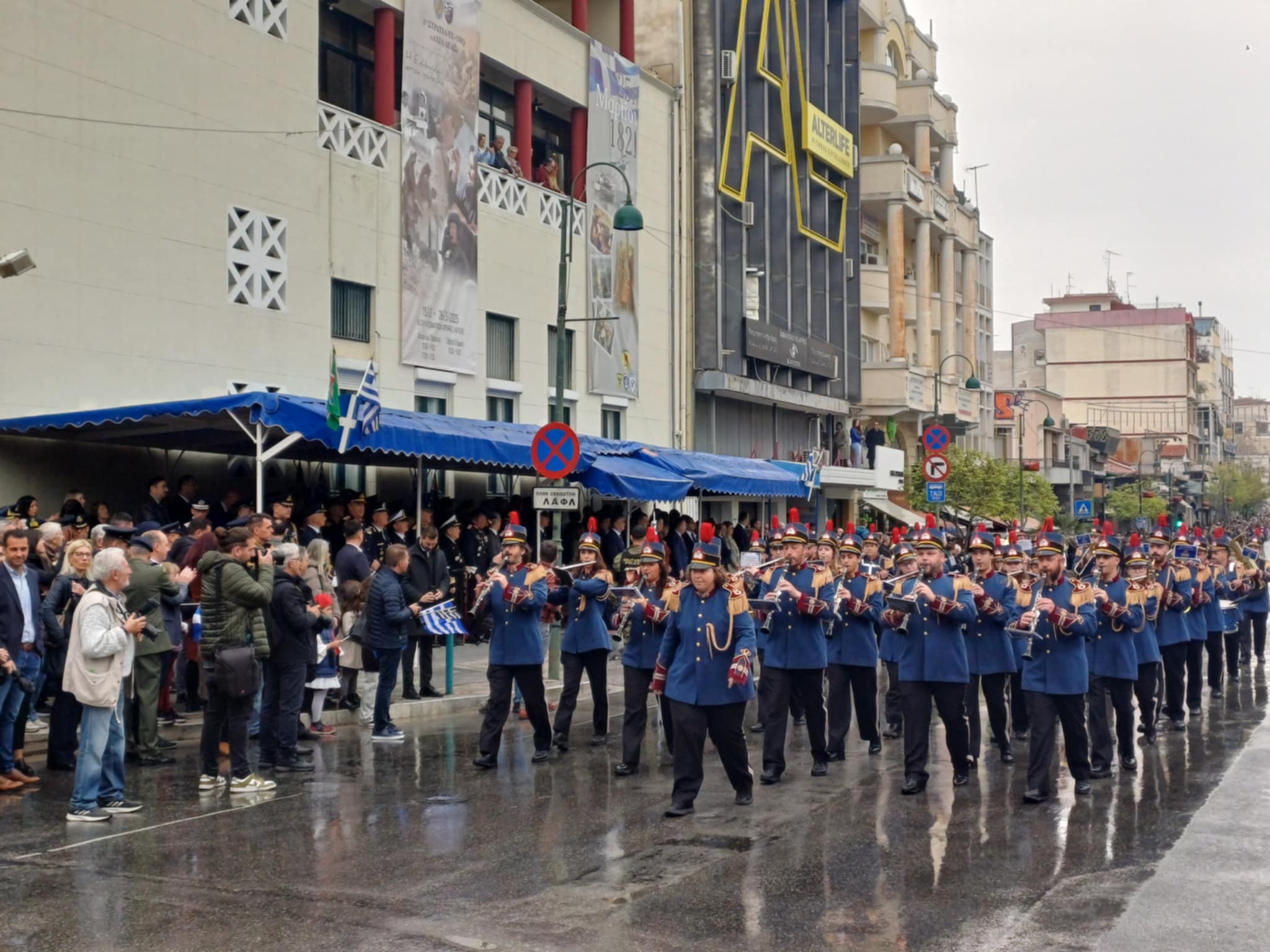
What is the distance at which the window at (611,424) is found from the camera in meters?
31.3

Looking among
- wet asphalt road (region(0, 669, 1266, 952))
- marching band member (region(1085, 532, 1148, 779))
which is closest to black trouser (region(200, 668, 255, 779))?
wet asphalt road (region(0, 669, 1266, 952))

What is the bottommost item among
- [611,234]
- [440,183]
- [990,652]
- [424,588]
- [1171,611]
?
[990,652]

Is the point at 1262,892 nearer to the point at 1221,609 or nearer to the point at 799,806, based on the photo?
the point at 799,806

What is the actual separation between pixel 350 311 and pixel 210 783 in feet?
44.4

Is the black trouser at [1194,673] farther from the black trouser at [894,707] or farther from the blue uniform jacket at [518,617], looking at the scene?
the blue uniform jacket at [518,617]

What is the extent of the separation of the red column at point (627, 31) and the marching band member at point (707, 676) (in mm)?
24794

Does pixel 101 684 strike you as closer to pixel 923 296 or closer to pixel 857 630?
pixel 857 630

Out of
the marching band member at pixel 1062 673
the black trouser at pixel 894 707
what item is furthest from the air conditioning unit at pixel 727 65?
the marching band member at pixel 1062 673

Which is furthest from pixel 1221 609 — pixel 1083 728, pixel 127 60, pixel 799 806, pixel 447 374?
pixel 127 60

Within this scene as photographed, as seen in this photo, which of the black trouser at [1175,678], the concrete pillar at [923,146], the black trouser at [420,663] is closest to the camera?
the black trouser at [1175,678]

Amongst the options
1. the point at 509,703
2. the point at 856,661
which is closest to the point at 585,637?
the point at 509,703

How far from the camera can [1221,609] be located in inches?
712

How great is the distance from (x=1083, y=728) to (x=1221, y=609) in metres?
7.75

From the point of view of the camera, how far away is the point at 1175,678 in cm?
1529
